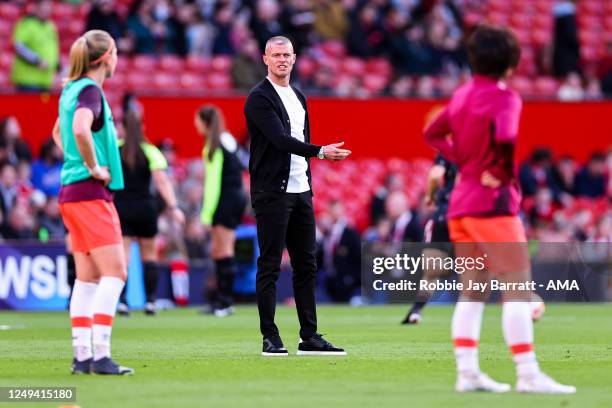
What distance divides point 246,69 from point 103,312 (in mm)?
15934

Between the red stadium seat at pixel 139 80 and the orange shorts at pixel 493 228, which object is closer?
the orange shorts at pixel 493 228

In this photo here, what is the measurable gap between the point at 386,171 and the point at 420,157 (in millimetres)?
798

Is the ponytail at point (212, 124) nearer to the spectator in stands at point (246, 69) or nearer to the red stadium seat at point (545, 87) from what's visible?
the spectator in stands at point (246, 69)

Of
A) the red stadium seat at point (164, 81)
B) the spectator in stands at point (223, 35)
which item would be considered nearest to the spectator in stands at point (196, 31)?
the spectator in stands at point (223, 35)

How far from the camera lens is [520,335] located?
8117 mm

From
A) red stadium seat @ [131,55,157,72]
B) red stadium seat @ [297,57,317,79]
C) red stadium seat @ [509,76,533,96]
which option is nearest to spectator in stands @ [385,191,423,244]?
red stadium seat @ [297,57,317,79]

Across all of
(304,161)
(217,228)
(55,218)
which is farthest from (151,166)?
(304,161)

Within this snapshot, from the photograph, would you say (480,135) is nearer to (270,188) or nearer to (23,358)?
(270,188)

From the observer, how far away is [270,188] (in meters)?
11.1

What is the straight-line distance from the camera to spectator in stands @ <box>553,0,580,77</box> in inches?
1140

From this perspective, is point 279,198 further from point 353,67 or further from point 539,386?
point 353,67

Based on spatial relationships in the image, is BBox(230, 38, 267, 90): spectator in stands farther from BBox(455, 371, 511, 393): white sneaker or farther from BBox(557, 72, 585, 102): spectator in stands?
BBox(455, 371, 511, 393): white sneaker

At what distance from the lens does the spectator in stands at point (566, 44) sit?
28953mm

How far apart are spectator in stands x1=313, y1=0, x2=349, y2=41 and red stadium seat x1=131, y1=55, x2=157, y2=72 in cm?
403
